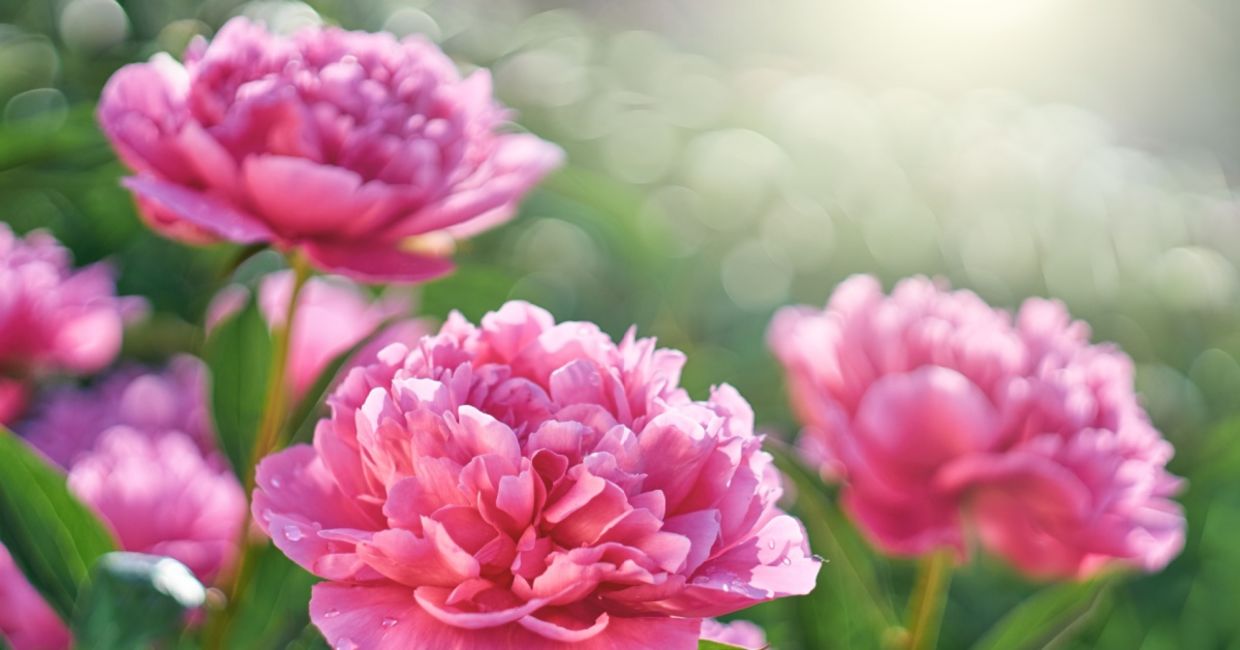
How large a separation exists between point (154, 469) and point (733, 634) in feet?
0.96

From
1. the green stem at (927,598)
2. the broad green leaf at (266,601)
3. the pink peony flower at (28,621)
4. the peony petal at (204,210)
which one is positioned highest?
the peony petal at (204,210)

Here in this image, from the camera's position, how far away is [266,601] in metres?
0.49

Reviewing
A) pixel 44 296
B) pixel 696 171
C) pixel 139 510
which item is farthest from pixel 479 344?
pixel 696 171

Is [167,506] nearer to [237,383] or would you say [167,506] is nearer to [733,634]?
[237,383]

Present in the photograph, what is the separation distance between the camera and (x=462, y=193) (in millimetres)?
430

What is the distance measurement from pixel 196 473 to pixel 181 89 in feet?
0.69

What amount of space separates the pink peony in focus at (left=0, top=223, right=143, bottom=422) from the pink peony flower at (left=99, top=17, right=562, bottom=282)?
0.24 meters

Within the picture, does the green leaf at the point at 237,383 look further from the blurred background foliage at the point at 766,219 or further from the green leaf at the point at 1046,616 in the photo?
the green leaf at the point at 1046,616

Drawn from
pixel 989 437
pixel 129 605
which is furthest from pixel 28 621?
pixel 989 437

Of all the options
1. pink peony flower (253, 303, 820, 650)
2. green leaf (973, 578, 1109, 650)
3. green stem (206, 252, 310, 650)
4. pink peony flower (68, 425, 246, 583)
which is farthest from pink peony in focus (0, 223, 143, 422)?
green leaf (973, 578, 1109, 650)

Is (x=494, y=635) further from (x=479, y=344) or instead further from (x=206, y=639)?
(x=206, y=639)

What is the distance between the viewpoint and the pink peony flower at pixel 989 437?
1.63ft

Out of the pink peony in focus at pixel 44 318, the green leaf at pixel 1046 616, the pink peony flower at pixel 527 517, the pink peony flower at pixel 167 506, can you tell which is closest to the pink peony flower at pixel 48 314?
the pink peony in focus at pixel 44 318

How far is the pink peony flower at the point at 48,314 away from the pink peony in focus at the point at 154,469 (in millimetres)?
33
